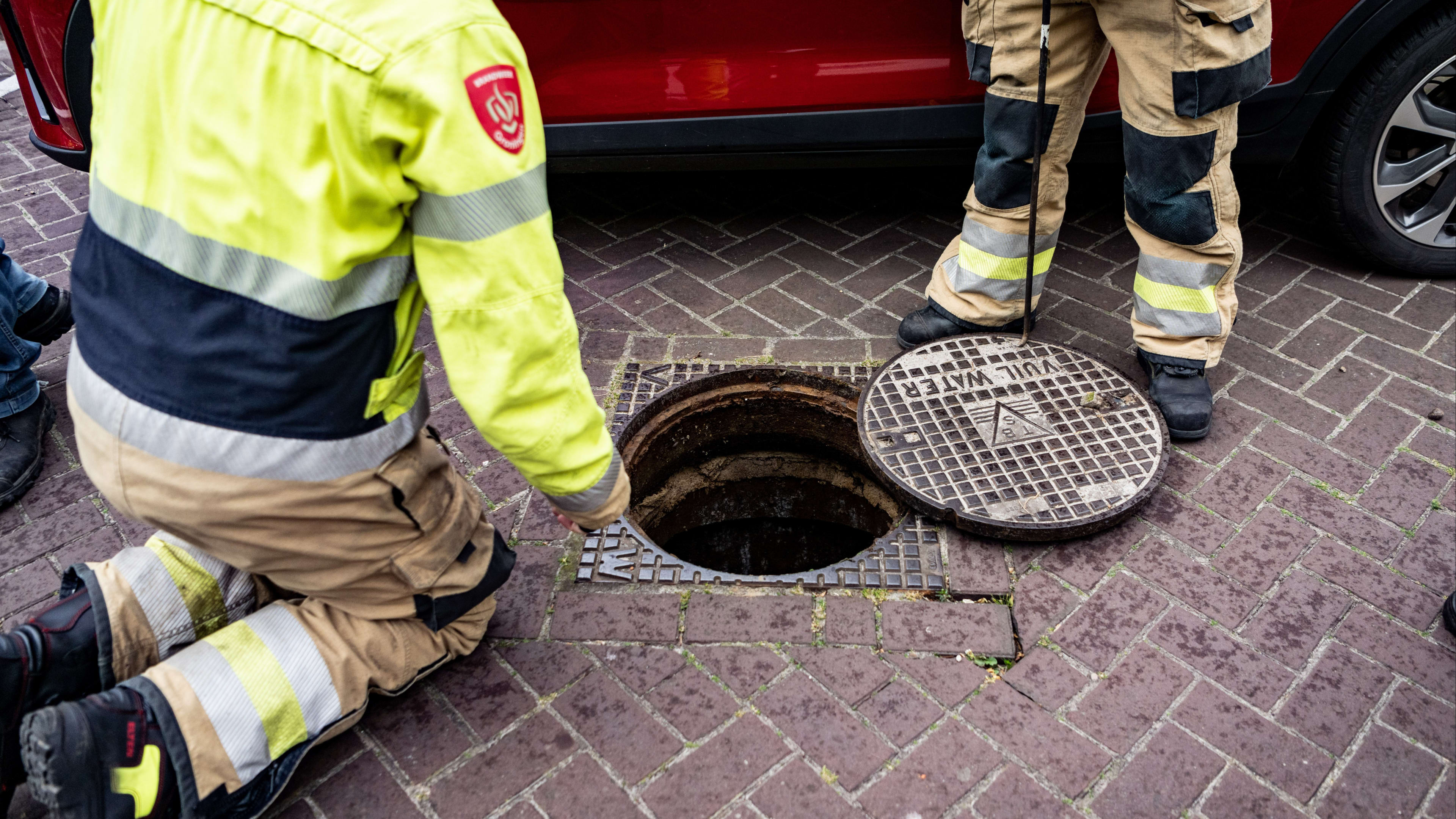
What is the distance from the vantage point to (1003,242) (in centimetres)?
320

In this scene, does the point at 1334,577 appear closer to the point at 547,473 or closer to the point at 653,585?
the point at 653,585

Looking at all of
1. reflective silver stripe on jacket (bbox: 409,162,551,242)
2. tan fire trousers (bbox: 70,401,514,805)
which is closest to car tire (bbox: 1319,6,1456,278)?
reflective silver stripe on jacket (bbox: 409,162,551,242)

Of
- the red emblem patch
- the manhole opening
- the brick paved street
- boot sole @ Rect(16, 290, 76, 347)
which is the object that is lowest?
the manhole opening

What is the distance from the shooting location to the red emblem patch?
1.49m

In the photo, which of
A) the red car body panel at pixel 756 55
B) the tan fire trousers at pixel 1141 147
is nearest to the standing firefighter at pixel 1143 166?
the tan fire trousers at pixel 1141 147

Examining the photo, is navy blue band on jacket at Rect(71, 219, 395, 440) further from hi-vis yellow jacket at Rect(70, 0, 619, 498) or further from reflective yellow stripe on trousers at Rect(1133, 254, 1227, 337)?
reflective yellow stripe on trousers at Rect(1133, 254, 1227, 337)

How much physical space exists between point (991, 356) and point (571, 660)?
1.74 metres

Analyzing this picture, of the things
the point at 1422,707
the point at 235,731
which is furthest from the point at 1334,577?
the point at 235,731

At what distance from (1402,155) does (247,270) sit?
3.83 m

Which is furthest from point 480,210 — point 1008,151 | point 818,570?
point 1008,151

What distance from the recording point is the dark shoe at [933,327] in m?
3.30

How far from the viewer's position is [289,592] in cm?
233

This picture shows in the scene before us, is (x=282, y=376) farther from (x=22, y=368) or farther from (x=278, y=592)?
(x=22, y=368)

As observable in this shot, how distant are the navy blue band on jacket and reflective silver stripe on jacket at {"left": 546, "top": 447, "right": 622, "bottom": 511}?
16.3 inches
